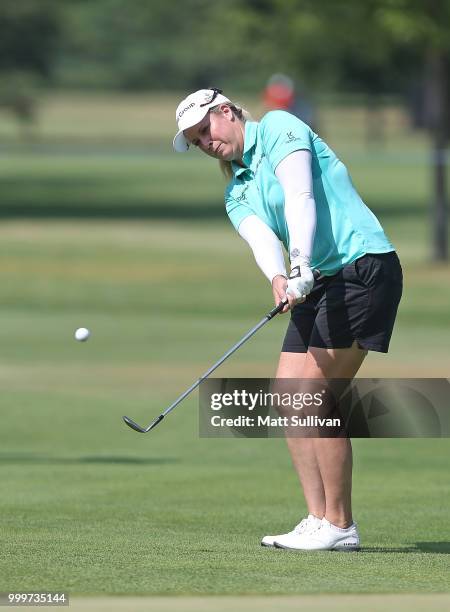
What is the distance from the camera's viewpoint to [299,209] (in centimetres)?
647

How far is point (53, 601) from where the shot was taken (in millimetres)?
5184

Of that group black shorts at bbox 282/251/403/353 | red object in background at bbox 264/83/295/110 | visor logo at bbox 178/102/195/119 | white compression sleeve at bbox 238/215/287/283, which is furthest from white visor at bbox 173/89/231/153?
red object in background at bbox 264/83/295/110

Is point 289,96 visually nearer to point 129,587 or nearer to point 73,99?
point 129,587

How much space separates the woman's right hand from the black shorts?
0.20 m

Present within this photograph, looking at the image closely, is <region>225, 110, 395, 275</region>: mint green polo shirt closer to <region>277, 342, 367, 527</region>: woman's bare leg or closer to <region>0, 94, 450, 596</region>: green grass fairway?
<region>277, 342, 367, 527</region>: woman's bare leg

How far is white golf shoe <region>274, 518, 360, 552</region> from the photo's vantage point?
6867 millimetres

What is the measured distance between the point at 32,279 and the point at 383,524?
1729 cm

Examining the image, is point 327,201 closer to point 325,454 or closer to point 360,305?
point 360,305

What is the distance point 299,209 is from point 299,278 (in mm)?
273

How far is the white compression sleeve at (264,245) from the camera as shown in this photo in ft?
22.4

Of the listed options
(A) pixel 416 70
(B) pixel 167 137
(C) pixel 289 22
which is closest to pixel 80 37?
(B) pixel 167 137

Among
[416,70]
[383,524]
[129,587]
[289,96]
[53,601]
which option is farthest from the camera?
[416,70]

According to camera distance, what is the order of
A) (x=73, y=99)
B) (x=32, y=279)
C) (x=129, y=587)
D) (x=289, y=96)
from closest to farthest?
(x=129, y=587) < (x=32, y=279) < (x=289, y=96) < (x=73, y=99)

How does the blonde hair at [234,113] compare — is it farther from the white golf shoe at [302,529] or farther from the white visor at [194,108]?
the white golf shoe at [302,529]
